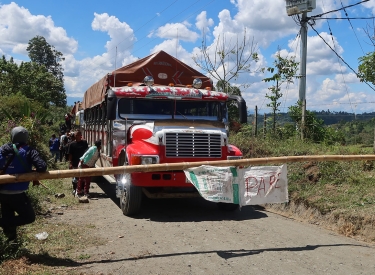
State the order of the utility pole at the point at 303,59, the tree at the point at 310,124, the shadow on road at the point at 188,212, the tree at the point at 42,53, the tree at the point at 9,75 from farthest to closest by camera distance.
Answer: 1. the tree at the point at 42,53
2. the tree at the point at 9,75
3. the utility pole at the point at 303,59
4. the tree at the point at 310,124
5. the shadow on road at the point at 188,212

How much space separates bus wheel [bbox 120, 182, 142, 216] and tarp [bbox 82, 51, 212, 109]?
8.72ft

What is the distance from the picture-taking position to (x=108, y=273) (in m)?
4.80

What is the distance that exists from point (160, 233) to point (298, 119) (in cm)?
893

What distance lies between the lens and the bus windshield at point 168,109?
864 cm

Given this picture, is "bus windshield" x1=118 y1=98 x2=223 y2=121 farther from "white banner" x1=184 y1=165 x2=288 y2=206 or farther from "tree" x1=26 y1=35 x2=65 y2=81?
"tree" x1=26 y1=35 x2=65 y2=81

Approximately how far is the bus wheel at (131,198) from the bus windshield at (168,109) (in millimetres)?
1657

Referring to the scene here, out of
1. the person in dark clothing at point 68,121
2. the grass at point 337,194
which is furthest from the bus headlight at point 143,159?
the person in dark clothing at point 68,121

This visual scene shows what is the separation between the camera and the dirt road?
16.6 feet

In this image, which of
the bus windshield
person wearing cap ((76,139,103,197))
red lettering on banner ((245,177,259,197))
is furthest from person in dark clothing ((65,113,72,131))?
red lettering on banner ((245,177,259,197))

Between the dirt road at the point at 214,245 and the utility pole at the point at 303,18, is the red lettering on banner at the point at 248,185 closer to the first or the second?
the dirt road at the point at 214,245

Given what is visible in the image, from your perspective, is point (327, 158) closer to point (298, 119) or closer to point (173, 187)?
point (173, 187)

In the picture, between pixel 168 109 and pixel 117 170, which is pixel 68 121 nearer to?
pixel 168 109

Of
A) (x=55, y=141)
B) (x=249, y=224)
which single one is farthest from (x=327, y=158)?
(x=55, y=141)

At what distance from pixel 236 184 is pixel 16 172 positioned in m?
3.08
